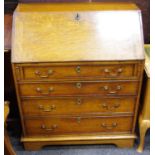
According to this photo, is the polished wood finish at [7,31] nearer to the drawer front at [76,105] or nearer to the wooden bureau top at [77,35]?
the wooden bureau top at [77,35]

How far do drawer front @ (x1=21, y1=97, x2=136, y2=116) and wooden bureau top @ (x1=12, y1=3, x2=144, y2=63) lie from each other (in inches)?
13.2

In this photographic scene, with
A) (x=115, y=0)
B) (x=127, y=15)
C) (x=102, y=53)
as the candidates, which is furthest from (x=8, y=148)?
(x=115, y=0)

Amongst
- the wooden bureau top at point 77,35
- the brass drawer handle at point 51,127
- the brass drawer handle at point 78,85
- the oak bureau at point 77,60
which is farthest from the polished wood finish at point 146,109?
the brass drawer handle at point 51,127

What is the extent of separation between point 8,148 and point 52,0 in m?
1.21

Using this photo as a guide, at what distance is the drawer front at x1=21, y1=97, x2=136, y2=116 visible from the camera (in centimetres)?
183

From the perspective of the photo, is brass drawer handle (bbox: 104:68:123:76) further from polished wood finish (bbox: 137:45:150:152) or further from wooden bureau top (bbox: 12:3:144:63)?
polished wood finish (bbox: 137:45:150:152)

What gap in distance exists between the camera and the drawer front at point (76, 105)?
1.83m

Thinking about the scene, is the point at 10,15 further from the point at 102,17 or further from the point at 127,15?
the point at 127,15

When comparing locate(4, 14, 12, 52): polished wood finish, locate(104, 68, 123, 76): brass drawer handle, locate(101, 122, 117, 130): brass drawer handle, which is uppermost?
locate(4, 14, 12, 52): polished wood finish

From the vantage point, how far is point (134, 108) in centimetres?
188

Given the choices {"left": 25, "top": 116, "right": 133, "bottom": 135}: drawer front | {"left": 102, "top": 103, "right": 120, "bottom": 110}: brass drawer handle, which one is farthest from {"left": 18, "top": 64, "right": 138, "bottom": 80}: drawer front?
{"left": 25, "top": 116, "right": 133, "bottom": 135}: drawer front

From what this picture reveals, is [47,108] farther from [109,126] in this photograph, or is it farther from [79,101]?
[109,126]

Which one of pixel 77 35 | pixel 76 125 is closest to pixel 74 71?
pixel 77 35

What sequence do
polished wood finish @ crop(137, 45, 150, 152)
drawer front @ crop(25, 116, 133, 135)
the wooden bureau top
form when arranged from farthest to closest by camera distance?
1. drawer front @ crop(25, 116, 133, 135)
2. polished wood finish @ crop(137, 45, 150, 152)
3. the wooden bureau top
